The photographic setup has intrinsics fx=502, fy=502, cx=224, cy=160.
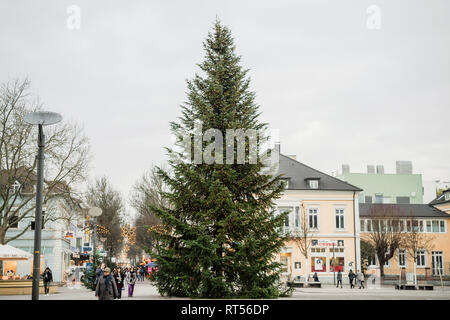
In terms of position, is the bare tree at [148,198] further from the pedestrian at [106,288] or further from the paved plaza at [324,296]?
the pedestrian at [106,288]

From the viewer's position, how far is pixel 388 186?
86000mm

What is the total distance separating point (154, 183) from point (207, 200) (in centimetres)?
3923

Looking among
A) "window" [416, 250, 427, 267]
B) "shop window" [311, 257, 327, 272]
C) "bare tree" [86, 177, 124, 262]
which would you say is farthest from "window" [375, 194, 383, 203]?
"bare tree" [86, 177, 124, 262]

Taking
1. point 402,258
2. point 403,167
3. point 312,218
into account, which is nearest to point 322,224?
point 312,218

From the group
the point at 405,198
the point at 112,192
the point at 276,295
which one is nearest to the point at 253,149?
the point at 276,295

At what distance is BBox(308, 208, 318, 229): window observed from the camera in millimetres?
57250

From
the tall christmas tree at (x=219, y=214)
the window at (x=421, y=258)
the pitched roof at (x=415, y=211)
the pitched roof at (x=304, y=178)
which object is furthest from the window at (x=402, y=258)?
the tall christmas tree at (x=219, y=214)

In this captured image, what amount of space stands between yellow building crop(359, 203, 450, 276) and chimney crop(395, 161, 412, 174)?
23.5 m

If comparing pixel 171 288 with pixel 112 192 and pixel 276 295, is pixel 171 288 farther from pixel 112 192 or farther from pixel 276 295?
pixel 112 192

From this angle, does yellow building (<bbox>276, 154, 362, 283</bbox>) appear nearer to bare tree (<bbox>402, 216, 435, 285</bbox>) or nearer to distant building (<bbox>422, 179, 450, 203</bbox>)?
bare tree (<bbox>402, 216, 435, 285</bbox>)

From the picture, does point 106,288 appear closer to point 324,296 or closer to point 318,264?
point 324,296

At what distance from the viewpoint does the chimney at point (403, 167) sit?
304ft

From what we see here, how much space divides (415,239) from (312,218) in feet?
46.3

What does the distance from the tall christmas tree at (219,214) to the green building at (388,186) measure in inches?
2532
